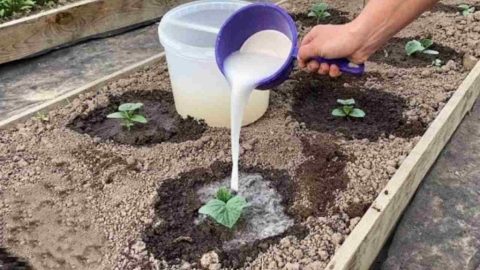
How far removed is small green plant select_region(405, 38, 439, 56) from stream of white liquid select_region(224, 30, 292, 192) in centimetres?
111

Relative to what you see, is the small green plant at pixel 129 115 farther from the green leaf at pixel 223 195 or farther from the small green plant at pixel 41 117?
the green leaf at pixel 223 195

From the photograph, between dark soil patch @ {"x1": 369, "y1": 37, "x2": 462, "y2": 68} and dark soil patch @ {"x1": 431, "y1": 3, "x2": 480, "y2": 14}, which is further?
dark soil patch @ {"x1": 431, "y1": 3, "x2": 480, "y2": 14}

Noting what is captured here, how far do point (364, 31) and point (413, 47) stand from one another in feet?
3.77

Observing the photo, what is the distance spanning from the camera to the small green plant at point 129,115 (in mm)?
2189

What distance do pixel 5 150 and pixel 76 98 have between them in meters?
0.42

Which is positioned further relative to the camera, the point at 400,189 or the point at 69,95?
the point at 69,95

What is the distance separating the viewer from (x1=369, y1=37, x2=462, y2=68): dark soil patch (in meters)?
2.79

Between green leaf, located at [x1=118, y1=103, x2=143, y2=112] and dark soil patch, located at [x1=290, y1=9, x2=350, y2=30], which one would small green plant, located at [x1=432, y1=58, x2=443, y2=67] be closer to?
dark soil patch, located at [x1=290, y1=9, x2=350, y2=30]

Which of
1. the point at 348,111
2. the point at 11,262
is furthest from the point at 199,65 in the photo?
the point at 11,262

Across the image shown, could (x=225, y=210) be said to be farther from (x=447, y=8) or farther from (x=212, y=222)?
(x=447, y=8)

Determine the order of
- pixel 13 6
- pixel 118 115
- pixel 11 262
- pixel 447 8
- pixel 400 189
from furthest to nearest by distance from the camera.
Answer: pixel 447 8
pixel 13 6
pixel 118 115
pixel 400 189
pixel 11 262

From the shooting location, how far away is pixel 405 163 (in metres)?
1.99

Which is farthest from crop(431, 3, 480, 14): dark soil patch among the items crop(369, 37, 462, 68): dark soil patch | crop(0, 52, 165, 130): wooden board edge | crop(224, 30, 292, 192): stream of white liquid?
crop(224, 30, 292, 192): stream of white liquid

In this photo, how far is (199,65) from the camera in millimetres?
2102
